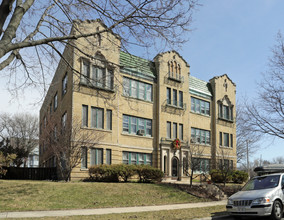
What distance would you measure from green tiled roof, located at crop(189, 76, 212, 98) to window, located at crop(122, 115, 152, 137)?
727 centimetres

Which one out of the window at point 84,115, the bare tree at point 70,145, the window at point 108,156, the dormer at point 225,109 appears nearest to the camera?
the bare tree at point 70,145

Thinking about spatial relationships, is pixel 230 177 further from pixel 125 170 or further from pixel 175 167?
pixel 125 170

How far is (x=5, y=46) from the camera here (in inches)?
306

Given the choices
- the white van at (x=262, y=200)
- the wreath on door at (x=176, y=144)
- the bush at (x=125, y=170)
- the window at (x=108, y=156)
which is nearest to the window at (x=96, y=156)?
the window at (x=108, y=156)

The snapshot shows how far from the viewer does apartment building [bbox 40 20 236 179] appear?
2397cm

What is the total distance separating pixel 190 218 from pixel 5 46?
26.6 feet

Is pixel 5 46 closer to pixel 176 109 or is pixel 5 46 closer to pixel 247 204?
pixel 247 204

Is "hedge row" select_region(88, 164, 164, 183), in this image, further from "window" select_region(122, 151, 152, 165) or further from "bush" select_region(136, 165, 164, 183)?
"window" select_region(122, 151, 152, 165)

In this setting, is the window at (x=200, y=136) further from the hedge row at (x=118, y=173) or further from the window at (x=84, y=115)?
the window at (x=84, y=115)

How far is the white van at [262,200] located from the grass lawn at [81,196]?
5.48 m

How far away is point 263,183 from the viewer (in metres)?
12.0

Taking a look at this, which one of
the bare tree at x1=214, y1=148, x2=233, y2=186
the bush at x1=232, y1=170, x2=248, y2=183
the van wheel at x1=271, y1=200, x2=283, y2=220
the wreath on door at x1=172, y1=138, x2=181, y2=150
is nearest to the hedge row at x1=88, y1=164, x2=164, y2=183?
the bare tree at x1=214, y1=148, x2=233, y2=186

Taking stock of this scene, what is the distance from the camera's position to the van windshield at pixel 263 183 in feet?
38.3

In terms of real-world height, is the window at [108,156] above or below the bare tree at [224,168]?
above
